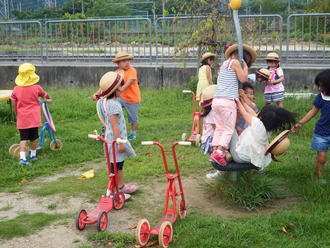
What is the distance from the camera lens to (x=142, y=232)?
4023 millimetres

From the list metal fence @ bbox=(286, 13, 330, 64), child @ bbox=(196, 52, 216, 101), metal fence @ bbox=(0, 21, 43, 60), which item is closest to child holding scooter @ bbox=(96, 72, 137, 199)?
child @ bbox=(196, 52, 216, 101)

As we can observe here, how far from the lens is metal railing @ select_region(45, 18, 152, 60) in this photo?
13.0 m

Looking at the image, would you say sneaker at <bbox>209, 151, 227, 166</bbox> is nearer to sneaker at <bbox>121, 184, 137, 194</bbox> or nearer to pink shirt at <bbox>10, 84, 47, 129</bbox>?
sneaker at <bbox>121, 184, 137, 194</bbox>

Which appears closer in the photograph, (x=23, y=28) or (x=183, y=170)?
(x=183, y=170)

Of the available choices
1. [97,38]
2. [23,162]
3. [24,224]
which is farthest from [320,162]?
[97,38]

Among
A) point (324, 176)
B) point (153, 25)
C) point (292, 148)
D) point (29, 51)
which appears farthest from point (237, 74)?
point (29, 51)

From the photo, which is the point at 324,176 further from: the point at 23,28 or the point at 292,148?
the point at 23,28

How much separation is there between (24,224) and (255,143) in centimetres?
242

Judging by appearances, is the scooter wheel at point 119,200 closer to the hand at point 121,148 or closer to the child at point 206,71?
the hand at point 121,148

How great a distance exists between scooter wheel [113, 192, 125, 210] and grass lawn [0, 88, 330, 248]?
54 centimetres

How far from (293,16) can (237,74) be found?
7.24 m

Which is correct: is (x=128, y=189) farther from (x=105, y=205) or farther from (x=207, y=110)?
(x=207, y=110)

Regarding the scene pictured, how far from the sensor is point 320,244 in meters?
4.03

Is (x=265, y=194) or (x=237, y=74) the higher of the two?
(x=237, y=74)
